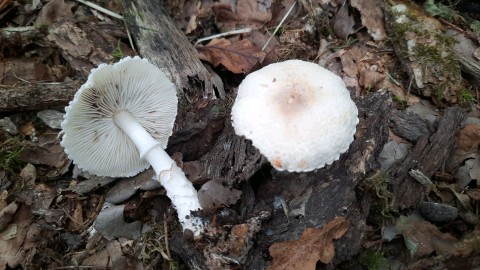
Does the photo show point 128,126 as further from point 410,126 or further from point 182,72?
point 410,126

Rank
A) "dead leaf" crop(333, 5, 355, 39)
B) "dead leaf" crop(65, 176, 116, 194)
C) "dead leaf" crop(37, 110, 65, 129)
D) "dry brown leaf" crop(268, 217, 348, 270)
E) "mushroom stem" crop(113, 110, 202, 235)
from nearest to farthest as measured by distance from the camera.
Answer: "dry brown leaf" crop(268, 217, 348, 270), "mushroom stem" crop(113, 110, 202, 235), "dead leaf" crop(65, 176, 116, 194), "dead leaf" crop(37, 110, 65, 129), "dead leaf" crop(333, 5, 355, 39)

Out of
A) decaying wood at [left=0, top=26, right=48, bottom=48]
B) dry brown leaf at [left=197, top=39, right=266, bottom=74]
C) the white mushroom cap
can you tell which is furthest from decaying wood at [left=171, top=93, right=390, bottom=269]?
decaying wood at [left=0, top=26, right=48, bottom=48]

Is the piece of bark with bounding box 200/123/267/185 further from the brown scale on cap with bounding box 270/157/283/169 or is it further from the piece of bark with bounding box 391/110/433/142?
the piece of bark with bounding box 391/110/433/142

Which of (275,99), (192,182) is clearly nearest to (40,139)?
(192,182)

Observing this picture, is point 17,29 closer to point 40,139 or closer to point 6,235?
point 40,139

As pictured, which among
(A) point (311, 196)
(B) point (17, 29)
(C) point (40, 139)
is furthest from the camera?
(B) point (17, 29)
